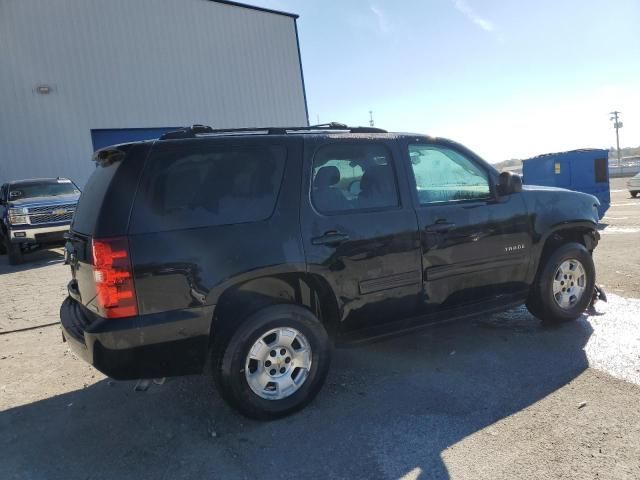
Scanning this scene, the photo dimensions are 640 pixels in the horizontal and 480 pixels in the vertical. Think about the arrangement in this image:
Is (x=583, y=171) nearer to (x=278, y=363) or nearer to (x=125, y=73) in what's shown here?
(x=278, y=363)

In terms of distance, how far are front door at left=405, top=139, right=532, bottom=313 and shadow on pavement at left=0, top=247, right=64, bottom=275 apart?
9.34 metres

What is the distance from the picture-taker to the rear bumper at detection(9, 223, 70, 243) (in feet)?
33.4

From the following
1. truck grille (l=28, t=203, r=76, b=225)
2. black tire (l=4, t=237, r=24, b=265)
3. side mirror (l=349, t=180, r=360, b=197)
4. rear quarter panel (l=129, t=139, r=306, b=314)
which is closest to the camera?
rear quarter panel (l=129, t=139, r=306, b=314)

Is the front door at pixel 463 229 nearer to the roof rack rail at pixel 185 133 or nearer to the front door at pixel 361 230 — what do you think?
the front door at pixel 361 230

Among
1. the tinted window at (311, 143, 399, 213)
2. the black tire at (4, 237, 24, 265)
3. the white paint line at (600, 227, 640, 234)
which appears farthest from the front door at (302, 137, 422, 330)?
the black tire at (4, 237, 24, 265)

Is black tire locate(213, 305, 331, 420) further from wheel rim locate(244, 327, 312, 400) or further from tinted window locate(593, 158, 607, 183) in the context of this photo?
tinted window locate(593, 158, 607, 183)

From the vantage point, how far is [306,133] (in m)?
3.51

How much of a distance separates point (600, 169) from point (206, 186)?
511 inches

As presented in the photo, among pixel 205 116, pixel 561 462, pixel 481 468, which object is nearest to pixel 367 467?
pixel 481 468

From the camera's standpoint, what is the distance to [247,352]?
300 cm

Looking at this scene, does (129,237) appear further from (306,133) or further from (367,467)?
(367,467)

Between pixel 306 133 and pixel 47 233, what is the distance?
9004 mm

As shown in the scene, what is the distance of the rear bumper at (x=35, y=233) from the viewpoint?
33.4 feet

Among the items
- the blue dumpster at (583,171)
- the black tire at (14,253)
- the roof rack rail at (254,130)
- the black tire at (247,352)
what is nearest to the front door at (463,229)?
the roof rack rail at (254,130)
